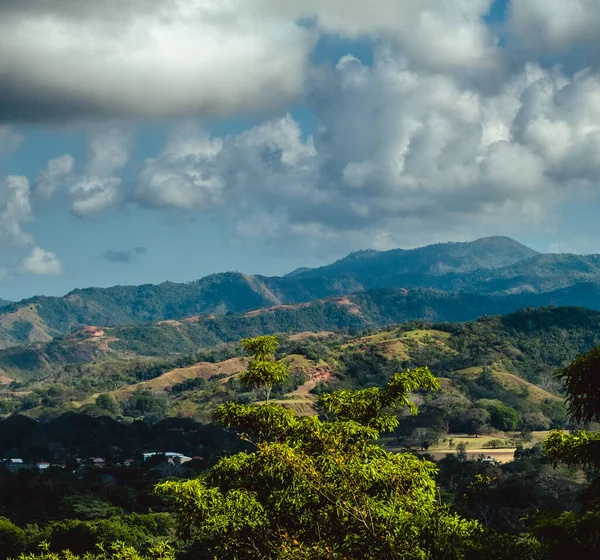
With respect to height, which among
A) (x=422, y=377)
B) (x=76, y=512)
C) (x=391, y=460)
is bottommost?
(x=76, y=512)

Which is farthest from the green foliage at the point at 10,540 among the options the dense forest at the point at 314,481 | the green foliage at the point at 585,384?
the green foliage at the point at 585,384

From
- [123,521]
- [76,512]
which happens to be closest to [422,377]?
[123,521]

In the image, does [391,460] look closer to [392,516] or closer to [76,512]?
[392,516]

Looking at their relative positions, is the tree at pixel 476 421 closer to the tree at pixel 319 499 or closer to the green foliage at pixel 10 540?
the green foliage at pixel 10 540

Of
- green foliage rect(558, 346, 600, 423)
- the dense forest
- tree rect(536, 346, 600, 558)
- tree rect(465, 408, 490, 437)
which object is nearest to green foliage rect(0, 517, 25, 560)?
the dense forest

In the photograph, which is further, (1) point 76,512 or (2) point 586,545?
(1) point 76,512

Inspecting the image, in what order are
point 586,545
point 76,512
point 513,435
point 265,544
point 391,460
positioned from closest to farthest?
1. point 586,545
2. point 265,544
3. point 391,460
4. point 76,512
5. point 513,435

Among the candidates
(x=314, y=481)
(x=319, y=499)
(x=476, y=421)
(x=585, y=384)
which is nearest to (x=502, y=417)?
(x=476, y=421)

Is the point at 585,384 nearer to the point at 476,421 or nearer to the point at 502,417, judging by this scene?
the point at 476,421
